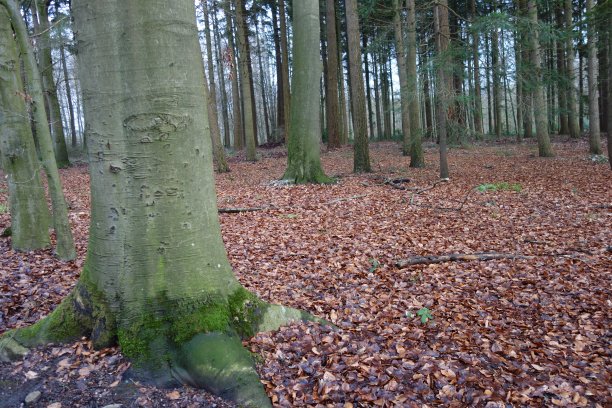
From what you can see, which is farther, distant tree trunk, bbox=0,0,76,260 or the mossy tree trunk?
distant tree trunk, bbox=0,0,76,260

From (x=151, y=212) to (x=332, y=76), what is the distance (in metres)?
17.7

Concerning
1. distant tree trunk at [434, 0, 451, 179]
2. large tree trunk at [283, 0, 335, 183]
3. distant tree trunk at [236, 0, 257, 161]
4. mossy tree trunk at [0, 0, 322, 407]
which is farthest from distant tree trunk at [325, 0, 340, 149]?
mossy tree trunk at [0, 0, 322, 407]

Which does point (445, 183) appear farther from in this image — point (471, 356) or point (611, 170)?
point (471, 356)

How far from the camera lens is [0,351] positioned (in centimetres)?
298

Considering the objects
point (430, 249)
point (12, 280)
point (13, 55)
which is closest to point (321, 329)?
point (430, 249)

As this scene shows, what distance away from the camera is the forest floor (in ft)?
9.24

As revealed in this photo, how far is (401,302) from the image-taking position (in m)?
4.32

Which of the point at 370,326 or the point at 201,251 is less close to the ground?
the point at 201,251

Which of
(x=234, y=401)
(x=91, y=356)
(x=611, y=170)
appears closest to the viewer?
(x=234, y=401)

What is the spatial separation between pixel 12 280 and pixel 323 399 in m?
3.86

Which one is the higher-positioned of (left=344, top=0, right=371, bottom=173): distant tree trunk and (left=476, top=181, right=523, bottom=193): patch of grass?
(left=344, top=0, right=371, bottom=173): distant tree trunk

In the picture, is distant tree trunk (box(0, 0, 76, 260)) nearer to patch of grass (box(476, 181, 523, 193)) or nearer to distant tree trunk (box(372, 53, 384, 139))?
patch of grass (box(476, 181, 523, 193))

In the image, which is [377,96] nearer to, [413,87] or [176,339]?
[413,87]

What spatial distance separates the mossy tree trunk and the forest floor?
0.16m
